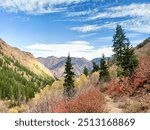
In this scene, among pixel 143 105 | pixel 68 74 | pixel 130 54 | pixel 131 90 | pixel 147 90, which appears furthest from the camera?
pixel 68 74

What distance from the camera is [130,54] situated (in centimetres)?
5103

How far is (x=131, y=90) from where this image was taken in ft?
101

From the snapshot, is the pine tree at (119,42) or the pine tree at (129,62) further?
the pine tree at (119,42)

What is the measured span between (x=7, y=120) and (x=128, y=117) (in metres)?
4.92

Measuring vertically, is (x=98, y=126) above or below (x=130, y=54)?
below

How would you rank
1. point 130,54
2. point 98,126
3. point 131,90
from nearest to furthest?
point 98,126 → point 131,90 → point 130,54

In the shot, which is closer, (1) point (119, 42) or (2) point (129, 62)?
(2) point (129, 62)

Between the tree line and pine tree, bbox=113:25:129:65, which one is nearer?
the tree line

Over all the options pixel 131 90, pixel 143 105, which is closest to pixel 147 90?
pixel 131 90

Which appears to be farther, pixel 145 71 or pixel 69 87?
pixel 69 87

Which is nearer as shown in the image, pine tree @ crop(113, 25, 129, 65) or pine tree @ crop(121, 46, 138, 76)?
pine tree @ crop(121, 46, 138, 76)

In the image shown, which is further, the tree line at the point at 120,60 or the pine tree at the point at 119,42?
the pine tree at the point at 119,42

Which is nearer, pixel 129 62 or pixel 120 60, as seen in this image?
pixel 129 62

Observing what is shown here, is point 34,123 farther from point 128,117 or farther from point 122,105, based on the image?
point 122,105
